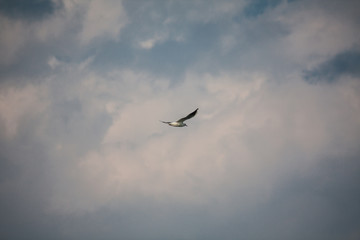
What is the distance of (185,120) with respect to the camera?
39.1 meters
